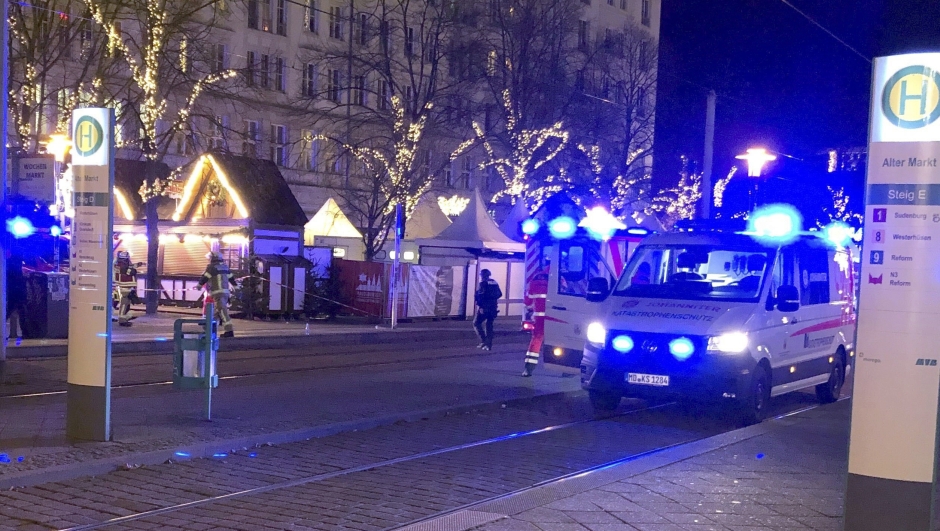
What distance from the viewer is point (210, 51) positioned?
29.1 m

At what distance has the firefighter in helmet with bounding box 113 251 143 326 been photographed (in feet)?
73.1

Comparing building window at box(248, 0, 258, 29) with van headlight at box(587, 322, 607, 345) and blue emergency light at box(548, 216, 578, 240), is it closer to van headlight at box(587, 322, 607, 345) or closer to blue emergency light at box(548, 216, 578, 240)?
blue emergency light at box(548, 216, 578, 240)

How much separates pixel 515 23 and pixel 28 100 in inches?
754

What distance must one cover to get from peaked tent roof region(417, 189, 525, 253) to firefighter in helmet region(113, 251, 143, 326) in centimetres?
903

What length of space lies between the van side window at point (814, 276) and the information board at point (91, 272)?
28.5 feet

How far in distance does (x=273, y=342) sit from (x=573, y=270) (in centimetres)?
853

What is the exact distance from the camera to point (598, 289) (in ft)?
42.4

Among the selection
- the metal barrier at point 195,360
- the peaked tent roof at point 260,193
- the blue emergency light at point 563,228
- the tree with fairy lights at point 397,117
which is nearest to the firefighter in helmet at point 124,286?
the peaked tent roof at point 260,193

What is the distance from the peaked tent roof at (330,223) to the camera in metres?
38.6

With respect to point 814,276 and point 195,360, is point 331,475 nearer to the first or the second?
point 195,360

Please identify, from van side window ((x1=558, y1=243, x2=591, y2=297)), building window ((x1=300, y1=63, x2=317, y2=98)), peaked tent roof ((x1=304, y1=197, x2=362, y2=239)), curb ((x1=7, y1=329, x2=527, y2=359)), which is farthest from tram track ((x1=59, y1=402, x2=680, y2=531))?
building window ((x1=300, y1=63, x2=317, y2=98))

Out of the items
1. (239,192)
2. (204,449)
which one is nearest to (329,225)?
(239,192)

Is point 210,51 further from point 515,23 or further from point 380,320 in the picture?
point 515,23

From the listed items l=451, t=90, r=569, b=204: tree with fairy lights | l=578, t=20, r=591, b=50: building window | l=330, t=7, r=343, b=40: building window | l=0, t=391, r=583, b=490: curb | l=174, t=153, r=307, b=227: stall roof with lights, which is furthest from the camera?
l=330, t=7, r=343, b=40: building window
